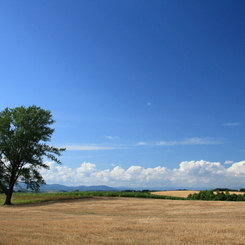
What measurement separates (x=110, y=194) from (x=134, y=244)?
39186 millimetres

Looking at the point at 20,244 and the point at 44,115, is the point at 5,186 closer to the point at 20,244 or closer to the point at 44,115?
the point at 44,115

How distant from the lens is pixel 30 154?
131 ft

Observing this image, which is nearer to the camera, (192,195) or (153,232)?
(153,232)

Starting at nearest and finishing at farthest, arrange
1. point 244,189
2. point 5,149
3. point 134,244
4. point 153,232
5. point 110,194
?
point 134,244 < point 153,232 < point 5,149 < point 110,194 < point 244,189

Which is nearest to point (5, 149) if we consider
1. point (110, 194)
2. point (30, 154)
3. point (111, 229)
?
point (30, 154)

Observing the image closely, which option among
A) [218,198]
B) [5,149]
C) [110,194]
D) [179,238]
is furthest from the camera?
[110,194]

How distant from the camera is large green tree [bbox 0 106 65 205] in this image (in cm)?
3888

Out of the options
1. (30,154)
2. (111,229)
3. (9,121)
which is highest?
(9,121)

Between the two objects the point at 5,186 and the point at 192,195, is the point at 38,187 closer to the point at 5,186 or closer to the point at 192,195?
the point at 5,186

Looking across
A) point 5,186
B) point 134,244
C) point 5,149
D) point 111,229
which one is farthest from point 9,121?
point 134,244

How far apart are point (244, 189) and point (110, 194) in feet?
103

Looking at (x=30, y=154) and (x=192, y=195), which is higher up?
(x=30, y=154)

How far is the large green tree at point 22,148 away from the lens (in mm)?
38875

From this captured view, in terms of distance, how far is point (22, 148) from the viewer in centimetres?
3953
